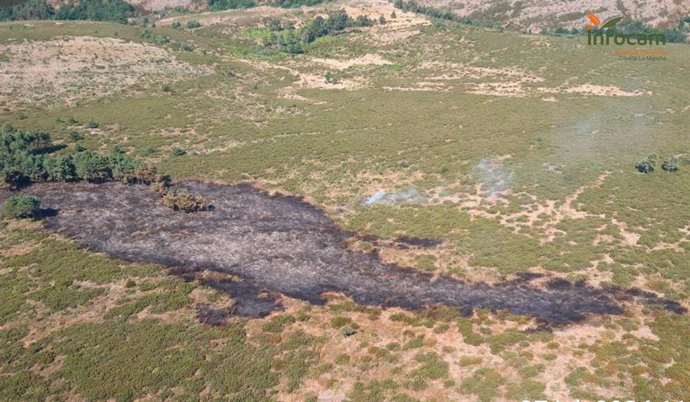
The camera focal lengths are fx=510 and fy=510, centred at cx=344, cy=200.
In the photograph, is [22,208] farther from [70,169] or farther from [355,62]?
[355,62]

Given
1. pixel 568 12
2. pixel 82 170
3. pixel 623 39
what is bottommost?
pixel 82 170

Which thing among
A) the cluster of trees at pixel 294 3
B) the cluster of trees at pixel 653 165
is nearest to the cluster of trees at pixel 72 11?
the cluster of trees at pixel 294 3

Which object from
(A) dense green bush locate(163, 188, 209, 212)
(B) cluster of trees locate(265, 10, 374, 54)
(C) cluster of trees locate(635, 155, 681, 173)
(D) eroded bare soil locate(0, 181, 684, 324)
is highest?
(B) cluster of trees locate(265, 10, 374, 54)

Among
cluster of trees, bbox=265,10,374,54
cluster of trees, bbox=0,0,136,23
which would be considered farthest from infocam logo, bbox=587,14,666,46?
cluster of trees, bbox=0,0,136,23

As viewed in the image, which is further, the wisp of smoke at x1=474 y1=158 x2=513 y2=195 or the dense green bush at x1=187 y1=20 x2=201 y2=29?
the dense green bush at x1=187 y1=20 x2=201 y2=29

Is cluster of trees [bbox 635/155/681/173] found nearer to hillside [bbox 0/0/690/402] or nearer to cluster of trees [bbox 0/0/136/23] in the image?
hillside [bbox 0/0/690/402]

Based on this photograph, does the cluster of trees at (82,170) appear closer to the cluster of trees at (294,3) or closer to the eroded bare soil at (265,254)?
the eroded bare soil at (265,254)

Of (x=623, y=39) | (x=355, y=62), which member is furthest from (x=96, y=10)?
(x=623, y=39)
